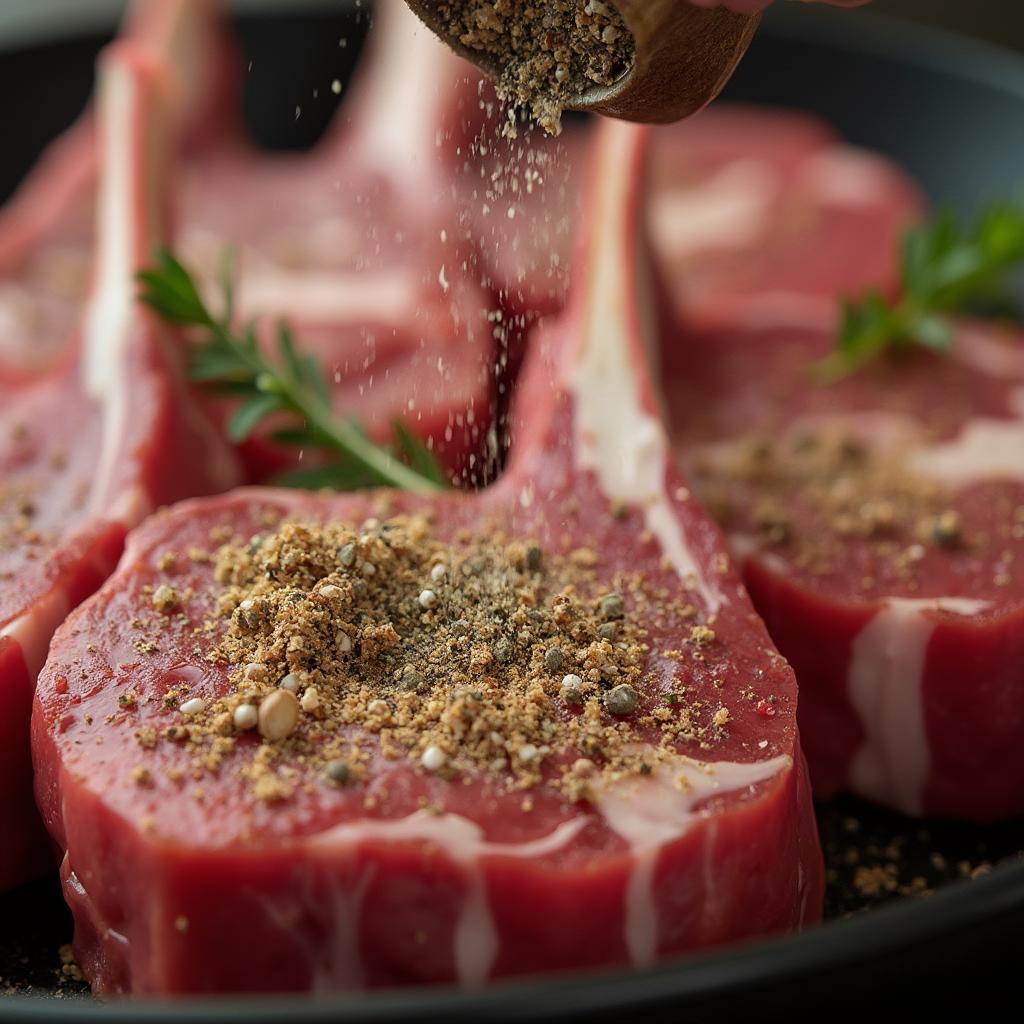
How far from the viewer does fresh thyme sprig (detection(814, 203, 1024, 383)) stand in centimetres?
283

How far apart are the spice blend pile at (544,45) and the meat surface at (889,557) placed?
31.7 inches

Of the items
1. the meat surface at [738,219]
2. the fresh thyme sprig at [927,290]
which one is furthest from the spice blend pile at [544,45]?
the fresh thyme sprig at [927,290]

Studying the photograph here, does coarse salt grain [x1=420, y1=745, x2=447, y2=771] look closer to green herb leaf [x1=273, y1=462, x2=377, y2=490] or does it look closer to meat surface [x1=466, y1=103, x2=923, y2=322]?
green herb leaf [x1=273, y1=462, x2=377, y2=490]

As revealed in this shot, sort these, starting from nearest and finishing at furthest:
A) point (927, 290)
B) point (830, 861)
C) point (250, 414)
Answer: point (830, 861)
point (250, 414)
point (927, 290)

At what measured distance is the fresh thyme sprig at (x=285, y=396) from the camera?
8.14ft

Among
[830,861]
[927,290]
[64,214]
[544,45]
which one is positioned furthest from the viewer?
[64,214]

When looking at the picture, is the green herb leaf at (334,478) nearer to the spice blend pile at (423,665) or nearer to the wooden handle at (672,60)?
the spice blend pile at (423,665)

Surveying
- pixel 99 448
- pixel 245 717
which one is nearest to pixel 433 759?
pixel 245 717

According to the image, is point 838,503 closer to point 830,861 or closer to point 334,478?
point 830,861

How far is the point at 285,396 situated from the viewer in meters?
2.49

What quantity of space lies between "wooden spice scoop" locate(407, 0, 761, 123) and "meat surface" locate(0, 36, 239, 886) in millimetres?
887

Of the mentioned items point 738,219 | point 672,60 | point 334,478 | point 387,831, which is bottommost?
point 387,831

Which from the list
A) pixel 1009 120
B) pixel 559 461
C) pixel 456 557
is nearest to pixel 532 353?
pixel 559 461

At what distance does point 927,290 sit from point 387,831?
6.36ft
